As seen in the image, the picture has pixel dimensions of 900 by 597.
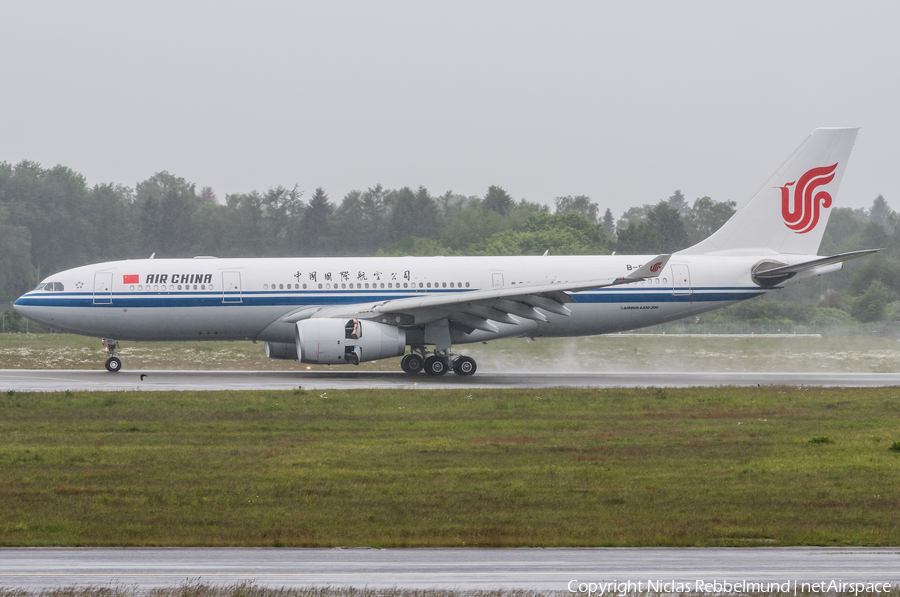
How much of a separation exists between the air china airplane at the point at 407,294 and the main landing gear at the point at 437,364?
1.4 inches

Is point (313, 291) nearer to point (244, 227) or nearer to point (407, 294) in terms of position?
point (407, 294)

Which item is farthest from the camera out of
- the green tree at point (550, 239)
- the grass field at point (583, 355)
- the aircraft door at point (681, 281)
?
the green tree at point (550, 239)

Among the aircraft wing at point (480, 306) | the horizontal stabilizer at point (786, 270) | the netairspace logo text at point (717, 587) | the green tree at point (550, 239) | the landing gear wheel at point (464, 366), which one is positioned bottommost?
the netairspace logo text at point (717, 587)

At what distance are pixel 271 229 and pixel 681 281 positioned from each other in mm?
67523

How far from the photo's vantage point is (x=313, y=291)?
2981cm

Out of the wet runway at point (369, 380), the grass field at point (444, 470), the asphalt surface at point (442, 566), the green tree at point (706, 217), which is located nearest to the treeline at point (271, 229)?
the green tree at point (706, 217)

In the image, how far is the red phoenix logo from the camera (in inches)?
1244

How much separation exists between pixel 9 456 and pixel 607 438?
10.1 metres

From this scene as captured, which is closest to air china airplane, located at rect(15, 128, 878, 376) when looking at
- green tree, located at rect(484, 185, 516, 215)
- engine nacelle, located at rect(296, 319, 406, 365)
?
engine nacelle, located at rect(296, 319, 406, 365)

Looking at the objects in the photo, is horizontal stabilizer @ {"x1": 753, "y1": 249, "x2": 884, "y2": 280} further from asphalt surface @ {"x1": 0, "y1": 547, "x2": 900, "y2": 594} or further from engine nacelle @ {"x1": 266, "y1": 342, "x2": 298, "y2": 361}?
asphalt surface @ {"x1": 0, "y1": 547, "x2": 900, "y2": 594}

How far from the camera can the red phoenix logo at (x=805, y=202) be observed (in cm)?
3161

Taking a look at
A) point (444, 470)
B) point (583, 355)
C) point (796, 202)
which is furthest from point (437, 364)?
point (444, 470)

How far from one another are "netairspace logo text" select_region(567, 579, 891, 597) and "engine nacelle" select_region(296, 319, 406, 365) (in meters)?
19.3

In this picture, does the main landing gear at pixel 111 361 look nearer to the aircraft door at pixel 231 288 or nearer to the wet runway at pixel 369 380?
the wet runway at pixel 369 380
